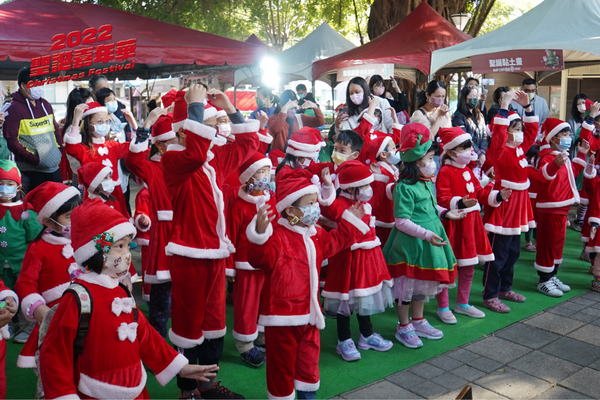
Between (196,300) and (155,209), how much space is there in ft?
3.62

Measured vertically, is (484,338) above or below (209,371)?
below

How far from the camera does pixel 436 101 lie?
664cm

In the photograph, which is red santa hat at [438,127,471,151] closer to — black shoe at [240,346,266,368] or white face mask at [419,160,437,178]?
white face mask at [419,160,437,178]

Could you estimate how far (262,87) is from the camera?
40.1ft

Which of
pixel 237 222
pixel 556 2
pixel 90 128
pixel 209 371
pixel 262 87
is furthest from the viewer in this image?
pixel 262 87

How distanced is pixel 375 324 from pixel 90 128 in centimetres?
319

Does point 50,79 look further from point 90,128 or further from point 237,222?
point 237,222

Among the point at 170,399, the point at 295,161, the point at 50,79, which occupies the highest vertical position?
the point at 50,79

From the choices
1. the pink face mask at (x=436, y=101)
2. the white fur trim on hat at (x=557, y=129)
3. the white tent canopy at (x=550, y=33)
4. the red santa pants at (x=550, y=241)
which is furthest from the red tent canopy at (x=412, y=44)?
the red santa pants at (x=550, y=241)

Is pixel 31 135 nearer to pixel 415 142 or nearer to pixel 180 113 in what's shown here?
pixel 180 113

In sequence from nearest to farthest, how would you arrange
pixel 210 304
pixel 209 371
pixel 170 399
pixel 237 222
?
pixel 209 371, pixel 210 304, pixel 170 399, pixel 237 222

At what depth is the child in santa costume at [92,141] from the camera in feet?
16.3

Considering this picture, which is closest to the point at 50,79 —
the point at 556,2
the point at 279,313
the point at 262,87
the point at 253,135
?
the point at 262,87

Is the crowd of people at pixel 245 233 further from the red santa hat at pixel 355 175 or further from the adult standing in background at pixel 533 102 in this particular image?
the adult standing in background at pixel 533 102
